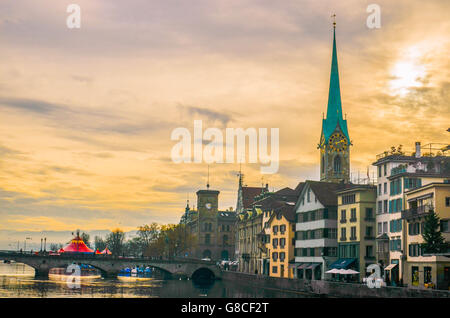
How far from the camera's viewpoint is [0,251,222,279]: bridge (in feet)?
504

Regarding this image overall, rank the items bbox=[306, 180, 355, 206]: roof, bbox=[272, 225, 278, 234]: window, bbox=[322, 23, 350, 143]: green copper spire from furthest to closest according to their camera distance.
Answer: bbox=[322, 23, 350, 143]: green copper spire
bbox=[272, 225, 278, 234]: window
bbox=[306, 180, 355, 206]: roof

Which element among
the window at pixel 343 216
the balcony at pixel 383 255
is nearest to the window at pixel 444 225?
the balcony at pixel 383 255

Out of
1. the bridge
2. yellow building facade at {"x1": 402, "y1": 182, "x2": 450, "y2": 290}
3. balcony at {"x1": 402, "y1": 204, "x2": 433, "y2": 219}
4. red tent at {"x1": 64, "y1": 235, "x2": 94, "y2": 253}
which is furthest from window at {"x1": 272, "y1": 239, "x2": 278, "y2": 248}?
red tent at {"x1": 64, "y1": 235, "x2": 94, "y2": 253}

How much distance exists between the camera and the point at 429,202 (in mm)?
83500

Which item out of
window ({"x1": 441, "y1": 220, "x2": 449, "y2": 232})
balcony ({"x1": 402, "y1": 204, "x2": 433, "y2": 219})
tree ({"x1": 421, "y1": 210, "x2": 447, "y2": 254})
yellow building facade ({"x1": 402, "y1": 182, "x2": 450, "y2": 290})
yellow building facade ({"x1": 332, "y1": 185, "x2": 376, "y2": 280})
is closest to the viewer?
tree ({"x1": 421, "y1": 210, "x2": 447, "y2": 254})

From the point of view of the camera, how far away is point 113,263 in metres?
162

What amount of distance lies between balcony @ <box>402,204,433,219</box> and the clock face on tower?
4076 inches

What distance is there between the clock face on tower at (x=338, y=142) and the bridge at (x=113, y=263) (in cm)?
5206

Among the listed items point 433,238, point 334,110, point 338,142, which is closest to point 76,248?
point 338,142

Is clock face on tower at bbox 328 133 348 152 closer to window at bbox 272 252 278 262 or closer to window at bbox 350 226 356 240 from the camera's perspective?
window at bbox 272 252 278 262

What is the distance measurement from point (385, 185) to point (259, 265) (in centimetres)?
5342
